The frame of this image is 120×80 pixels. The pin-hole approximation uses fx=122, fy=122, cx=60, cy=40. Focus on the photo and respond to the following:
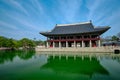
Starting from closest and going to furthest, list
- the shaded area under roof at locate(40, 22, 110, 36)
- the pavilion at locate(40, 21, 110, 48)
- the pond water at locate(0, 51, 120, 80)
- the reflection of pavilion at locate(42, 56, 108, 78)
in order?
the pond water at locate(0, 51, 120, 80) → the reflection of pavilion at locate(42, 56, 108, 78) → the pavilion at locate(40, 21, 110, 48) → the shaded area under roof at locate(40, 22, 110, 36)

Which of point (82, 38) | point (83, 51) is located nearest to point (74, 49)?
point (83, 51)

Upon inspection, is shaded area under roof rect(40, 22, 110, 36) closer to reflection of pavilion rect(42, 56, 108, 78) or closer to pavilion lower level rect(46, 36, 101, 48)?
pavilion lower level rect(46, 36, 101, 48)

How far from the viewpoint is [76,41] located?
3884 cm

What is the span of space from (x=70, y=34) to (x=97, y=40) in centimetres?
817

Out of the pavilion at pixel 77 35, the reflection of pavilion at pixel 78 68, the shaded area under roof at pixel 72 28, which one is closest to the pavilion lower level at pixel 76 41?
the pavilion at pixel 77 35

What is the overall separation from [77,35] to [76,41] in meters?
2.35

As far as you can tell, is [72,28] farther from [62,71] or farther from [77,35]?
[62,71]

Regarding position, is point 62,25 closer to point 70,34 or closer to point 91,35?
point 70,34

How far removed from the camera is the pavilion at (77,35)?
34.9 m

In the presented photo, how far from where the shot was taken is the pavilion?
34916 millimetres

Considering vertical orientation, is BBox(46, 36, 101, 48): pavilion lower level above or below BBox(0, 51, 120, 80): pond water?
above

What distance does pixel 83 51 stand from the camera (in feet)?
104

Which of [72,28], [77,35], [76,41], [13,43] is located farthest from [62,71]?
[13,43]

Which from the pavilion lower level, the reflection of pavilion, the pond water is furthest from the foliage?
the reflection of pavilion
